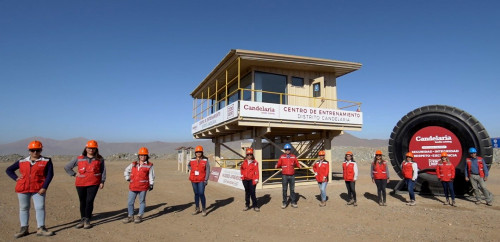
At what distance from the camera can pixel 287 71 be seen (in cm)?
1343

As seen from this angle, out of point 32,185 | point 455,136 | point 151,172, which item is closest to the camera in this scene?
point 32,185

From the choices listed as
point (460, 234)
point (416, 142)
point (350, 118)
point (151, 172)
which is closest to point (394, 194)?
point (416, 142)

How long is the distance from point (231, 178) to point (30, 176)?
878 centimetres

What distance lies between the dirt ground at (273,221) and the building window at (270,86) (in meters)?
4.73

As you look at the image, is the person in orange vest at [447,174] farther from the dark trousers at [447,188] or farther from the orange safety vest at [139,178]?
the orange safety vest at [139,178]

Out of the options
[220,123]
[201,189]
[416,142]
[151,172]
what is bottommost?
[201,189]

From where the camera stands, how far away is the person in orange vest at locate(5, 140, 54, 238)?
5402mm

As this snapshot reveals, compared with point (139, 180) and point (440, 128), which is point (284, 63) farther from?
point (139, 180)

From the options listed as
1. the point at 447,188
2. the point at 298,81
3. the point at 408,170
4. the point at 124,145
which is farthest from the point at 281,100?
the point at 124,145

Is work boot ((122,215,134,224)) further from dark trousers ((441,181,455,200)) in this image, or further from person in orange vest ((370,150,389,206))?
dark trousers ((441,181,455,200))

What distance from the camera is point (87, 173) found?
607 cm

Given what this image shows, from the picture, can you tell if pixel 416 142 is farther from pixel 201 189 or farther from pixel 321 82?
pixel 201 189

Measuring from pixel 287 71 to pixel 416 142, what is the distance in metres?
6.16

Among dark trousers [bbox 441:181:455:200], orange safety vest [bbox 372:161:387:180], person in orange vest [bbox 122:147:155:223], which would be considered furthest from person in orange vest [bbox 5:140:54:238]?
dark trousers [bbox 441:181:455:200]
